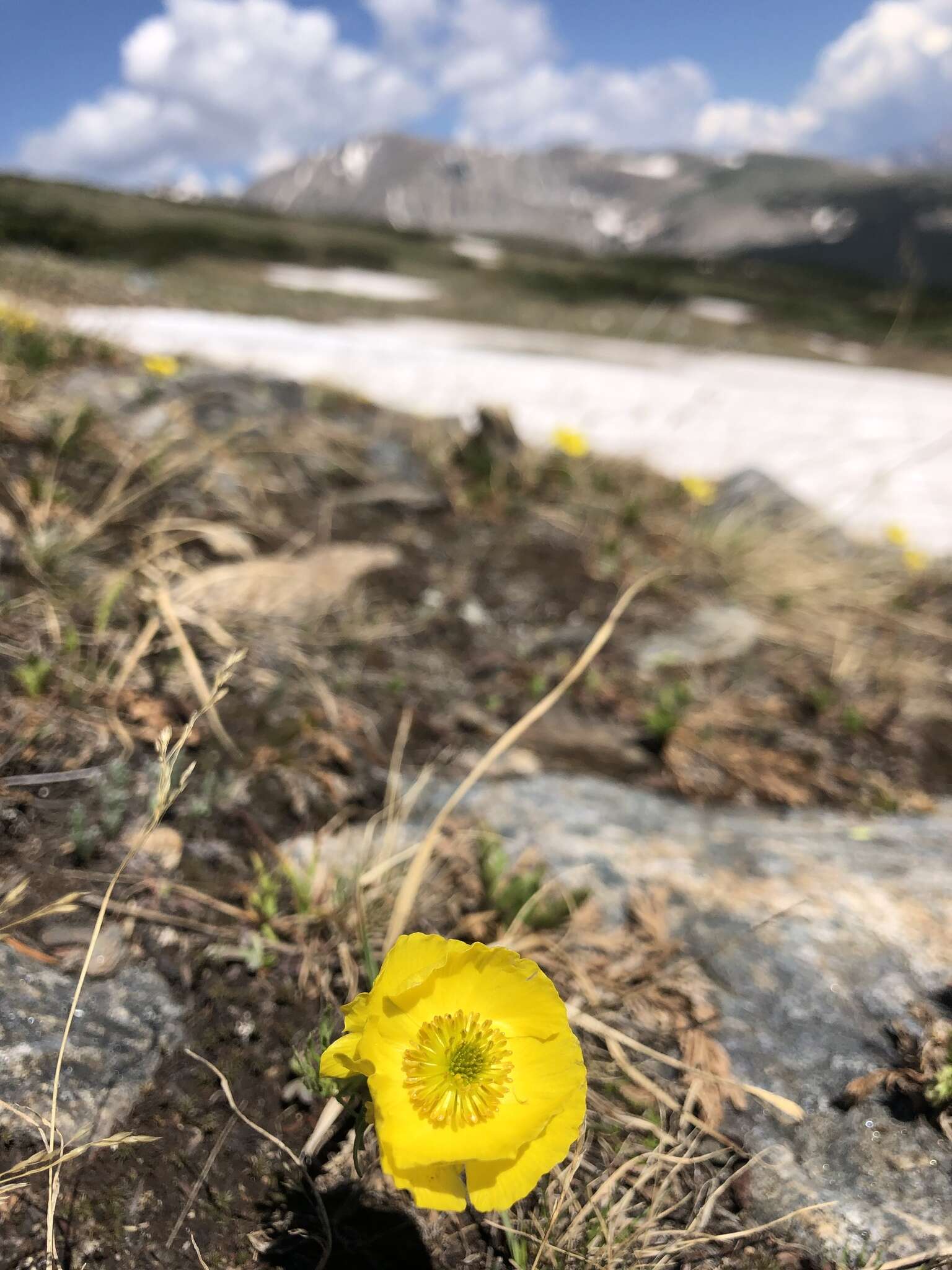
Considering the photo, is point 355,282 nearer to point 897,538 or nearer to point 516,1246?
point 897,538

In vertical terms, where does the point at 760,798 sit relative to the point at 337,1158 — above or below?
above

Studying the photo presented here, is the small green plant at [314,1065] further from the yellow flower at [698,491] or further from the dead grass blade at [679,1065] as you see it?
the yellow flower at [698,491]

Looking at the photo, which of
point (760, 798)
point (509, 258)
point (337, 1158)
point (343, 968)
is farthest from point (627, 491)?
point (509, 258)

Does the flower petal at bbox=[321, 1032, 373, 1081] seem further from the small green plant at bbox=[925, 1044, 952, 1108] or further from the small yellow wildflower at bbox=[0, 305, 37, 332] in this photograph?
the small yellow wildflower at bbox=[0, 305, 37, 332]

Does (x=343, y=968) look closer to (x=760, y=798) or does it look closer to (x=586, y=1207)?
(x=586, y=1207)

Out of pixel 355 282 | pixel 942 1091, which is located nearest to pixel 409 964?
pixel 942 1091
